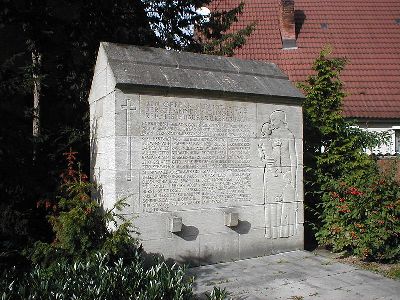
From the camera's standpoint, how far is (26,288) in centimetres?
410

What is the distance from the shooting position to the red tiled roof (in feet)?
50.0

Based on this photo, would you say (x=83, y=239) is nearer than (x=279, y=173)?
Yes

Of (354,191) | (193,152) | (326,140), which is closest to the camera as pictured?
(193,152)

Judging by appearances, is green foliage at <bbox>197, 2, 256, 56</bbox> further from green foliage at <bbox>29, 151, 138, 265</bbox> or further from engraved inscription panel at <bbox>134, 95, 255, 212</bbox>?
green foliage at <bbox>29, 151, 138, 265</bbox>

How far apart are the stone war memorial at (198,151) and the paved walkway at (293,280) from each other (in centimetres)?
47

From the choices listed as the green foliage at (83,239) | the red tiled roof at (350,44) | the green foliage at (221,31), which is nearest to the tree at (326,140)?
the green foliage at (83,239)

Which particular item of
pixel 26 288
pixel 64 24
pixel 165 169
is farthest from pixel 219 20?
pixel 26 288

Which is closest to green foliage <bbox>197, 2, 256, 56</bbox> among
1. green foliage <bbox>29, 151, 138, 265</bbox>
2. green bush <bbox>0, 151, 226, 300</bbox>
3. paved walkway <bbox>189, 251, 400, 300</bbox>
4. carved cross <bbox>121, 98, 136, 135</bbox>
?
carved cross <bbox>121, 98, 136, 135</bbox>

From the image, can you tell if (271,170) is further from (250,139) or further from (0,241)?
(0,241)

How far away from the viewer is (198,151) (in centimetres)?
641

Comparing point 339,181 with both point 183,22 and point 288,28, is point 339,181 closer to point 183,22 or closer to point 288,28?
point 183,22

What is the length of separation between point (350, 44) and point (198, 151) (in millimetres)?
13316

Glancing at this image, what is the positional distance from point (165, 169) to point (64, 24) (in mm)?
5131

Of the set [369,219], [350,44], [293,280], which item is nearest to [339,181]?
[369,219]
